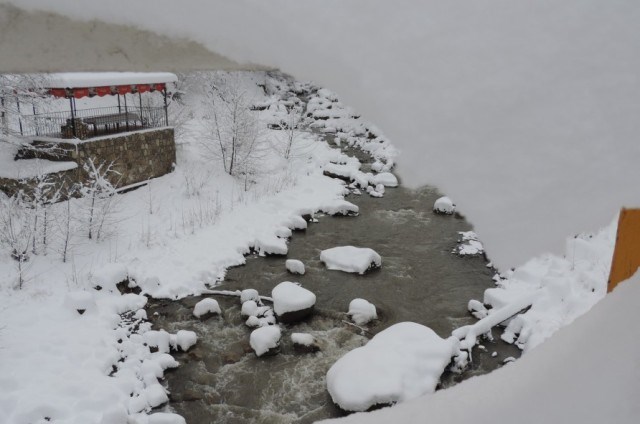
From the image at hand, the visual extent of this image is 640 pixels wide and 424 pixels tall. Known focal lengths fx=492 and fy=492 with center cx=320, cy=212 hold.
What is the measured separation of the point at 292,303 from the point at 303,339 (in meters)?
1.04

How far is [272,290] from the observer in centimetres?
1184

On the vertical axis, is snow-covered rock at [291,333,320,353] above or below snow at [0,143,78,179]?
below

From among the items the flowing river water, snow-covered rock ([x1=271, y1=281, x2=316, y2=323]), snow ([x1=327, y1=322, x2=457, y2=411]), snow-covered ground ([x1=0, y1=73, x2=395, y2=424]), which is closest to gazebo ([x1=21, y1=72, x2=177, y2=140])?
snow-covered ground ([x1=0, y1=73, x2=395, y2=424])

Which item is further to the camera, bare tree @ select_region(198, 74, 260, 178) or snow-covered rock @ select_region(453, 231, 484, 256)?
bare tree @ select_region(198, 74, 260, 178)

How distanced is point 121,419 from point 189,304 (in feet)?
13.0

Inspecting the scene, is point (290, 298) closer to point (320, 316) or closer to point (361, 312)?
point (320, 316)

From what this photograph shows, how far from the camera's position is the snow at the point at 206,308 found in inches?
433

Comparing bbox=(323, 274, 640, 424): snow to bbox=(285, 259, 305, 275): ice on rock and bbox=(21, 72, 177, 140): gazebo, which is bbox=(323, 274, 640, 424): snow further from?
bbox=(21, 72, 177, 140): gazebo

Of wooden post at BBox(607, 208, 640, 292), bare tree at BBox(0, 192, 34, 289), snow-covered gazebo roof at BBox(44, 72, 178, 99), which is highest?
snow-covered gazebo roof at BBox(44, 72, 178, 99)

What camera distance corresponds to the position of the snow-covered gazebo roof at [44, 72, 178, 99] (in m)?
14.4

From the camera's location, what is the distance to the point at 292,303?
1077 cm

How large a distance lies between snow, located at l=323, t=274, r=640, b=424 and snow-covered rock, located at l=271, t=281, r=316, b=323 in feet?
24.2

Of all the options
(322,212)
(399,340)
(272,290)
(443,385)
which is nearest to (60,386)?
(272,290)

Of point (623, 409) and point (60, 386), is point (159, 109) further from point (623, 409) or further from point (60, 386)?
point (623, 409)
